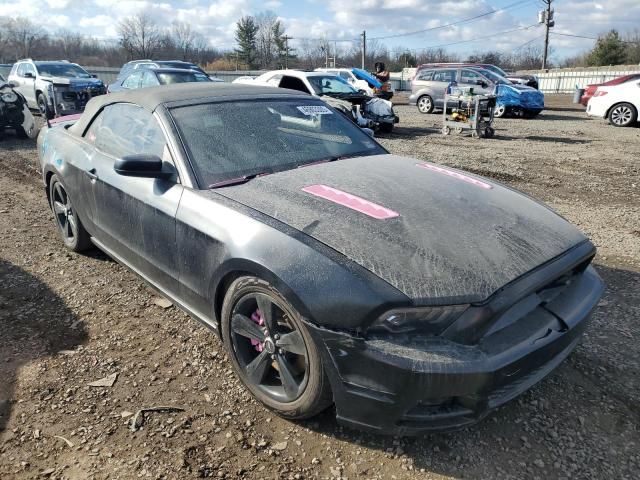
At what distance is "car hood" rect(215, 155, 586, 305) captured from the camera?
2039 mm

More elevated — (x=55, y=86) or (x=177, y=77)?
(x=177, y=77)

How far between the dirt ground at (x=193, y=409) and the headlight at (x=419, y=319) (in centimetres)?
68

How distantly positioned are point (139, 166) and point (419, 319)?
1793 millimetres

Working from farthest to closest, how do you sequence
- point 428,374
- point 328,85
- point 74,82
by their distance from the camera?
point 74,82 → point 328,85 → point 428,374

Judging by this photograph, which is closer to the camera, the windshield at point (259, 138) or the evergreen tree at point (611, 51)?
the windshield at point (259, 138)

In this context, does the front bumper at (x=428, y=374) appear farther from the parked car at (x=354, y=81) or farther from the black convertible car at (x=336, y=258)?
the parked car at (x=354, y=81)

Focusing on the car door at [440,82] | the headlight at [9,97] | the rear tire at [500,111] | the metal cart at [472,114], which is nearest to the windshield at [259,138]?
the metal cart at [472,114]

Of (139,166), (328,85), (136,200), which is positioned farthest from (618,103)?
(139,166)

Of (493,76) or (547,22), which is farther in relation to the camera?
(547,22)

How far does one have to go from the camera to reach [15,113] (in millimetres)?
10742

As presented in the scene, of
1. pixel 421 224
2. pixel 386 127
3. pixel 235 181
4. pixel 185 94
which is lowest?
pixel 386 127

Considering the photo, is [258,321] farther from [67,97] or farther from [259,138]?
[67,97]

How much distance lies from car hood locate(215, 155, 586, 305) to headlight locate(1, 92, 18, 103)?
10.2 metres

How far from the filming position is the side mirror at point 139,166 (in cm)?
275
